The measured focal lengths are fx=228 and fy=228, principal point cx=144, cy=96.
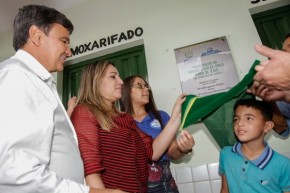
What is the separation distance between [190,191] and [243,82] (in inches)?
35.9

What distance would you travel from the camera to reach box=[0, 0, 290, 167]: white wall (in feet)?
5.78

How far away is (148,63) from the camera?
6.85 feet

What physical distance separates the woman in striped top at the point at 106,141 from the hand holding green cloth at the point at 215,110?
304 millimetres

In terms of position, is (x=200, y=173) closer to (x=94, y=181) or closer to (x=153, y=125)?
(x=153, y=125)

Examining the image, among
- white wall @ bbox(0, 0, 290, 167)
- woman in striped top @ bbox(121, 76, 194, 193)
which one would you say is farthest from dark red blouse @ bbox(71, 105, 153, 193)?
white wall @ bbox(0, 0, 290, 167)

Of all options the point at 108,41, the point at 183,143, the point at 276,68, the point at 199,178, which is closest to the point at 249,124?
the point at 183,143

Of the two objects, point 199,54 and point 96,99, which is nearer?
point 96,99

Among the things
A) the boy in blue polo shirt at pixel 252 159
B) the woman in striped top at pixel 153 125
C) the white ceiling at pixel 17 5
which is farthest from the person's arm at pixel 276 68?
the white ceiling at pixel 17 5

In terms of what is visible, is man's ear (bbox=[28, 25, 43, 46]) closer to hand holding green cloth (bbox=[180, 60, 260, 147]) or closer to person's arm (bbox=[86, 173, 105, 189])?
person's arm (bbox=[86, 173, 105, 189])

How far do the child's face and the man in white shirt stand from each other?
88 centimetres

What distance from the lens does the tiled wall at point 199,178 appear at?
1.62m

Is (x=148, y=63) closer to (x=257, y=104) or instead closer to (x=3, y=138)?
(x=257, y=104)

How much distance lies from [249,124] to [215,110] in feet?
0.66

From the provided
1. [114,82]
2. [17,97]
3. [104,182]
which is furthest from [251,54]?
[17,97]
